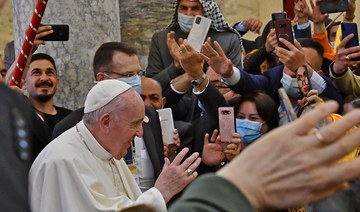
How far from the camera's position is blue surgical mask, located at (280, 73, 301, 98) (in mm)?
6148

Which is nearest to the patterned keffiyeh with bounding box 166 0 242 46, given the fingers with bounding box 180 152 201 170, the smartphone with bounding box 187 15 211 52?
the smartphone with bounding box 187 15 211 52

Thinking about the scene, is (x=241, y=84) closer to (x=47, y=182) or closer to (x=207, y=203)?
(x=47, y=182)

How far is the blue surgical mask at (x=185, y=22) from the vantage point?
6.89 m

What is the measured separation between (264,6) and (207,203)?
1055 centimetres

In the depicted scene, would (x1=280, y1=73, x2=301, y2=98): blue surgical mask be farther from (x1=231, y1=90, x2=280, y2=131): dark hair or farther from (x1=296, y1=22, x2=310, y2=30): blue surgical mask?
(x1=296, y1=22, x2=310, y2=30): blue surgical mask

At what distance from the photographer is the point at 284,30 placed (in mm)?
6246

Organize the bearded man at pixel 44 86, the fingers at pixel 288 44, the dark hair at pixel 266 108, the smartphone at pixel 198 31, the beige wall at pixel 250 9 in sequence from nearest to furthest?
the dark hair at pixel 266 108 → the fingers at pixel 288 44 → the smartphone at pixel 198 31 → the bearded man at pixel 44 86 → the beige wall at pixel 250 9

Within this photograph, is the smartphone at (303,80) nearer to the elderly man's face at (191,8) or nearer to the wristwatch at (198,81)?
the wristwatch at (198,81)

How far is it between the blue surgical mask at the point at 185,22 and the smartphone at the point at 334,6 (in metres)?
0.98

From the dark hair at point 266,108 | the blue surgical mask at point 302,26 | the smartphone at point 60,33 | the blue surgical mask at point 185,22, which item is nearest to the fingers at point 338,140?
the dark hair at point 266,108

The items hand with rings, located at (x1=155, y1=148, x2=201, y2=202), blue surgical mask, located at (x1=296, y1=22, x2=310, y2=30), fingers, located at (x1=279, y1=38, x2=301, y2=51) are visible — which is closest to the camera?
hand with rings, located at (x1=155, y1=148, x2=201, y2=202)

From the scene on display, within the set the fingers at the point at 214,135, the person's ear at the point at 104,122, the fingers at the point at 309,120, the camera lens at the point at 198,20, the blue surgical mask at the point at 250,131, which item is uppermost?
the fingers at the point at 309,120

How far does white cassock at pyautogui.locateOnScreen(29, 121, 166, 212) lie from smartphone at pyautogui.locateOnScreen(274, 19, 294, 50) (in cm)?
207

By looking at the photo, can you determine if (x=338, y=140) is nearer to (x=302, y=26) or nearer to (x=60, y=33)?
(x=60, y=33)
